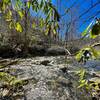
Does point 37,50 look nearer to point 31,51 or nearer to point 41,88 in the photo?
point 31,51

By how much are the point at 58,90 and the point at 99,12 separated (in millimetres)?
2334

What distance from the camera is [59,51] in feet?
41.4

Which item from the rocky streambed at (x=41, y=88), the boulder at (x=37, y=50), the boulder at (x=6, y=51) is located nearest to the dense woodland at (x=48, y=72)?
the rocky streambed at (x=41, y=88)

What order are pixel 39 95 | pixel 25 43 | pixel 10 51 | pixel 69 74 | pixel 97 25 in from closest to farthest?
pixel 97 25 < pixel 39 95 < pixel 69 74 < pixel 10 51 < pixel 25 43

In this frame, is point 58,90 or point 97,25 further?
point 58,90

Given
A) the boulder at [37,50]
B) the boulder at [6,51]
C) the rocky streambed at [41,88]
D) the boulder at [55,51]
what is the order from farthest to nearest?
1. the boulder at [55,51]
2. the boulder at [37,50]
3. the boulder at [6,51]
4. the rocky streambed at [41,88]

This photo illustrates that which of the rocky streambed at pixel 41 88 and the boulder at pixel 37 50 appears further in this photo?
the boulder at pixel 37 50

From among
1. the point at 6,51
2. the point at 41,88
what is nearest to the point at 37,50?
the point at 6,51

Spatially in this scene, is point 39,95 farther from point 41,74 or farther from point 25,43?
point 25,43

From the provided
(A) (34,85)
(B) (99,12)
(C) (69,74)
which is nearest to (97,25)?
(B) (99,12)

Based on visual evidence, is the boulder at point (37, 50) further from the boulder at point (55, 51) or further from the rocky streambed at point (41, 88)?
the rocky streambed at point (41, 88)

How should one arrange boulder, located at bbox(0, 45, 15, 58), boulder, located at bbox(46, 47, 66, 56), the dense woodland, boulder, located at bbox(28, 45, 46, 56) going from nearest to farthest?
1. the dense woodland
2. boulder, located at bbox(0, 45, 15, 58)
3. boulder, located at bbox(28, 45, 46, 56)
4. boulder, located at bbox(46, 47, 66, 56)

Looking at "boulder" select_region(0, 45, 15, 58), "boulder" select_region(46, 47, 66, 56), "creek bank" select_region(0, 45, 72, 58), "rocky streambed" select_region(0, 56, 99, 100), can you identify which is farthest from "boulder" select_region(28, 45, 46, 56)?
"rocky streambed" select_region(0, 56, 99, 100)

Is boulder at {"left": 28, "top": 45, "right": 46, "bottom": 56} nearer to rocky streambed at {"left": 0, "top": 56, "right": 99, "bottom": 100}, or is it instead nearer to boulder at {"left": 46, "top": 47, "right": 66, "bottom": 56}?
boulder at {"left": 46, "top": 47, "right": 66, "bottom": 56}
